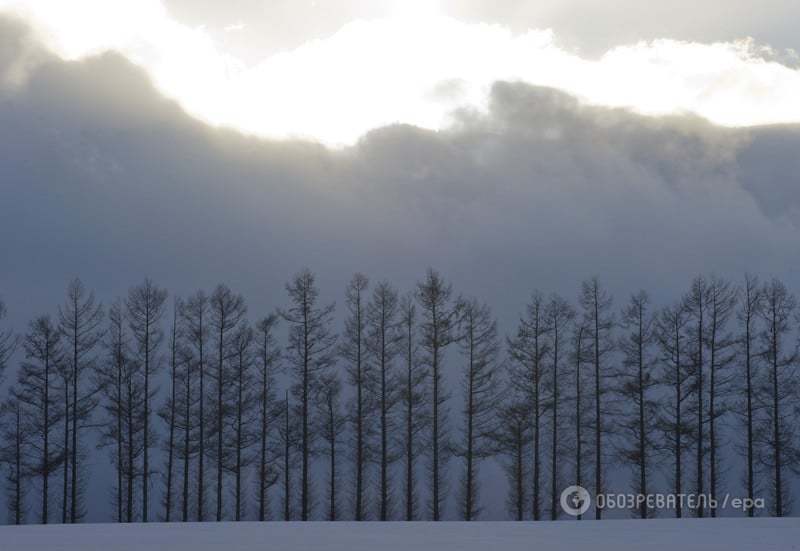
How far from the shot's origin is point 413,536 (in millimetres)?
16297

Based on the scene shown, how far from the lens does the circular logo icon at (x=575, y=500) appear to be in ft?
105

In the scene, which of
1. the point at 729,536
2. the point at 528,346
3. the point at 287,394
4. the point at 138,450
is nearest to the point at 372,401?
the point at 287,394

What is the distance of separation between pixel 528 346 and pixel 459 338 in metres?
2.69

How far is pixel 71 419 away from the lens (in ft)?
107

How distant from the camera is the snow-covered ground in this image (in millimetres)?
14281

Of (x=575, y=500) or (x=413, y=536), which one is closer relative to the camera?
(x=413, y=536)

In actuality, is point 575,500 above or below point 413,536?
below

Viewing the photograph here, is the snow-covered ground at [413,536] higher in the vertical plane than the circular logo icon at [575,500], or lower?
higher

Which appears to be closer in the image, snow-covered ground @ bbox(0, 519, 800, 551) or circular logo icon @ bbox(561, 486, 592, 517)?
snow-covered ground @ bbox(0, 519, 800, 551)

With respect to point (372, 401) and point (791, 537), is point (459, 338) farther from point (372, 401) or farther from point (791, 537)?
point (791, 537)

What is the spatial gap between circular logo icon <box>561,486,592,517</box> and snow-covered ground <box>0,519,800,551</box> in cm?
1225

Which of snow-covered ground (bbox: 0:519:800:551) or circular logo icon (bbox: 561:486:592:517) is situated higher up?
snow-covered ground (bbox: 0:519:800:551)

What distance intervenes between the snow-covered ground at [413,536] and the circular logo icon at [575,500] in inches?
482

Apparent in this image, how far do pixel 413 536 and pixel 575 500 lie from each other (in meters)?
17.2
